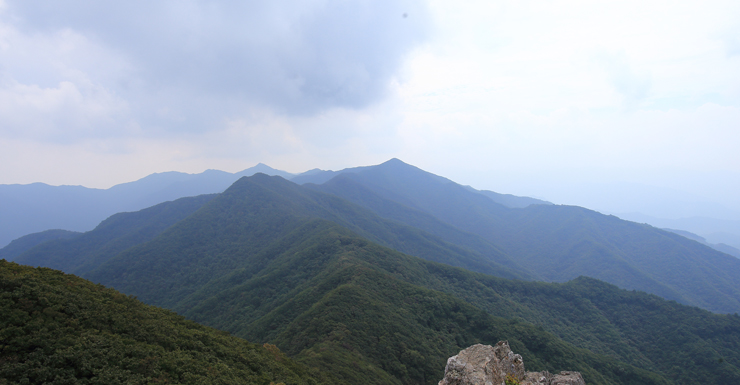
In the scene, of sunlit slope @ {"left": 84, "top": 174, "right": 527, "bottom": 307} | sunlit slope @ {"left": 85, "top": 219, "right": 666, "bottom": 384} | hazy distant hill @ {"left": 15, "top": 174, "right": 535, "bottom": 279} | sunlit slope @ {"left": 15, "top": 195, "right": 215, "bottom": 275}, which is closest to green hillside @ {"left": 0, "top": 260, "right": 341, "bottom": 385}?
sunlit slope @ {"left": 85, "top": 219, "right": 666, "bottom": 384}

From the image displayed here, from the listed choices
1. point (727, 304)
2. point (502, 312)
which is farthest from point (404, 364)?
point (727, 304)

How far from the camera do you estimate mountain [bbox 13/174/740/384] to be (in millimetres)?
49875

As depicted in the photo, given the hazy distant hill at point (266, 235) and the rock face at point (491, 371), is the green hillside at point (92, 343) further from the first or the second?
the hazy distant hill at point (266, 235)

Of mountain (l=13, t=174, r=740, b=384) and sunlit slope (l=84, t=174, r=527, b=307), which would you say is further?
sunlit slope (l=84, t=174, r=527, b=307)

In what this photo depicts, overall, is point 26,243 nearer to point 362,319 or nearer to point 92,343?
point 362,319

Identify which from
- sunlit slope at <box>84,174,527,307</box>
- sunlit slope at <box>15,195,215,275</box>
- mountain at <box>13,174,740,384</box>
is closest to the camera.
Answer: mountain at <box>13,174,740,384</box>

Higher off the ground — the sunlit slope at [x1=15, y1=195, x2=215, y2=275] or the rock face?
the rock face

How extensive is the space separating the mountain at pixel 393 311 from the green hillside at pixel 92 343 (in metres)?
18.8

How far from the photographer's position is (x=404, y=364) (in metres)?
→ 47.4

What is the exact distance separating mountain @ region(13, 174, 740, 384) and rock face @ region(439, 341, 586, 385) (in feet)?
87.2

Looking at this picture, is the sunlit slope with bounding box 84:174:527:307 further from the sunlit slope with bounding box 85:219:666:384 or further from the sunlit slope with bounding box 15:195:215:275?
the sunlit slope with bounding box 15:195:215:275

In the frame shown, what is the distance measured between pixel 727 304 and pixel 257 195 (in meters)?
268

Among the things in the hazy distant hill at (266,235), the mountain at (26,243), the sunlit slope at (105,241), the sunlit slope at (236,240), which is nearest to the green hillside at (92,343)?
the sunlit slope at (236,240)

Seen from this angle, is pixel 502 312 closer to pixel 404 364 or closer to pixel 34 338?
pixel 404 364
